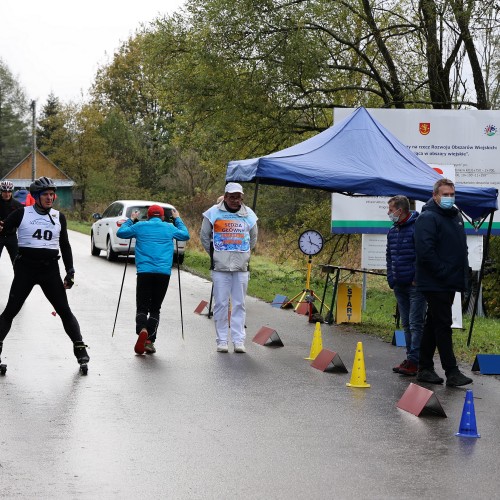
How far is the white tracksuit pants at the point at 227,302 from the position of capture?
13.2m

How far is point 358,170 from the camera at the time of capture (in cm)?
1492

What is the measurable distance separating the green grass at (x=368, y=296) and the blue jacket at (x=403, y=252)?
5.25 ft

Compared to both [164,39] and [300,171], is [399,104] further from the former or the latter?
[300,171]

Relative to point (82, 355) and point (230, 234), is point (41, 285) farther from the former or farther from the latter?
point (230, 234)

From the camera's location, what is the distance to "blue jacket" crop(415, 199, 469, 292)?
10.8 m

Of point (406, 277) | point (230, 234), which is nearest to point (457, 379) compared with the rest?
point (406, 277)

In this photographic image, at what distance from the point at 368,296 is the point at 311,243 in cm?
653

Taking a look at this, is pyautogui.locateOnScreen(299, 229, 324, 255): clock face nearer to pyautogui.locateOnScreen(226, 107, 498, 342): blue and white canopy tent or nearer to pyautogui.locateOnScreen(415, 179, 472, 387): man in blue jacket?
pyautogui.locateOnScreen(226, 107, 498, 342): blue and white canopy tent

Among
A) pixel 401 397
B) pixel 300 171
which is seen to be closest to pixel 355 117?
pixel 300 171

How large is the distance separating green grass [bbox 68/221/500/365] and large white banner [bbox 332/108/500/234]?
5.72 ft

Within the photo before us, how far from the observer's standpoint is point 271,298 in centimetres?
2098

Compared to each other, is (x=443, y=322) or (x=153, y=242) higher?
(x=153, y=242)

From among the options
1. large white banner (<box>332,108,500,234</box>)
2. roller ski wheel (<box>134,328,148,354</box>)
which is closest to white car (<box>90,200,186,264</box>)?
large white banner (<box>332,108,500,234</box>)

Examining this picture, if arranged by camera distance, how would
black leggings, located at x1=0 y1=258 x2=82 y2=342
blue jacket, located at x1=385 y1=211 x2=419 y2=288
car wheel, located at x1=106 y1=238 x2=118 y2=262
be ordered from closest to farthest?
black leggings, located at x1=0 y1=258 x2=82 y2=342, blue jacket, located at x1=385 y1=211 x2=419 y2=288, car wheel, located at x1=106 y1=238 x2=118 y2=262
